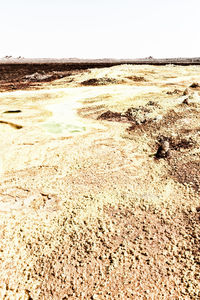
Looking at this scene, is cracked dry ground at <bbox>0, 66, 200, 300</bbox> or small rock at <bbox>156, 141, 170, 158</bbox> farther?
small rock at <bbox>156, 141, 170, 158</bbox>

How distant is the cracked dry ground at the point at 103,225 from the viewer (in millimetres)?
1319

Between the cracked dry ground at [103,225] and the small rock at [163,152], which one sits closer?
the cracked dry ground at [103,225]

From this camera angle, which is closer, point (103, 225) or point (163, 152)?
point (103, 225)

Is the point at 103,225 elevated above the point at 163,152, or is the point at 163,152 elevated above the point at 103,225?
the point at 163,152

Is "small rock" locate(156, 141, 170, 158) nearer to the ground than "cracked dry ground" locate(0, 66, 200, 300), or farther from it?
farther from it

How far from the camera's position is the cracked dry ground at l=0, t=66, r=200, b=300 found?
→ 1.32 m

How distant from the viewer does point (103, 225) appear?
1663 millimetres

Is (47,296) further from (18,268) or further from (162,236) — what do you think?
(162,236)

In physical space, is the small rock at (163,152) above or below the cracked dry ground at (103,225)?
above

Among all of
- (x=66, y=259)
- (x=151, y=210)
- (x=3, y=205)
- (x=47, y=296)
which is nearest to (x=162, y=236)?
(x=151, y=210)

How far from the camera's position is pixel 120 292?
1.27 meters

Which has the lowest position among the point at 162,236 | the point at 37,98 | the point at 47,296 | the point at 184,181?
the point at 47,296

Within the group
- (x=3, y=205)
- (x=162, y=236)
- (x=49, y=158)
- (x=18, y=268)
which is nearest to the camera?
(x=18, y=268)

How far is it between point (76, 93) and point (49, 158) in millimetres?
4532
